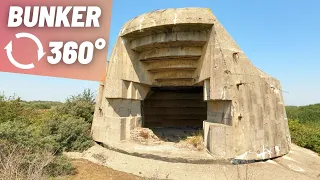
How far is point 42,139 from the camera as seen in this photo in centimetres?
958

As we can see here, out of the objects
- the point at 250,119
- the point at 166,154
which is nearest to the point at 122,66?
the point at 166,154

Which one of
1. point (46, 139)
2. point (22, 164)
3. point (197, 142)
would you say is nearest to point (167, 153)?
point (197, 142)

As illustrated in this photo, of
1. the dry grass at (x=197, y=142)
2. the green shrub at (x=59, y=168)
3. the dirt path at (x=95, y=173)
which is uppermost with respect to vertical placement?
the dry grass at (x=197, y=142)

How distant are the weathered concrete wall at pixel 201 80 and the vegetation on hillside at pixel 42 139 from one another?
4.92ft

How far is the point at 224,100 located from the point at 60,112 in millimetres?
12594

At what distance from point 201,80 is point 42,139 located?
8.20 metres

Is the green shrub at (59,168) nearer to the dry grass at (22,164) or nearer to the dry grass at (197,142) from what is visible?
the dry grass at (22,164)

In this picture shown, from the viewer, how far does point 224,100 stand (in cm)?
1038

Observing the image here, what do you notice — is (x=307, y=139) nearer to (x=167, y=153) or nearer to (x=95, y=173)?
(x=167, y=153)

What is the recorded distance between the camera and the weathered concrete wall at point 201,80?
988cm

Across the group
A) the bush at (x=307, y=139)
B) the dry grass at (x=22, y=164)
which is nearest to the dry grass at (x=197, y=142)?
the dry grass at (x=22, y=164)

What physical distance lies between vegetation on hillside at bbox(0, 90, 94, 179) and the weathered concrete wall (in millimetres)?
1500

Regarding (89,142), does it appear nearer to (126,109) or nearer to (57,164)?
(126,109)

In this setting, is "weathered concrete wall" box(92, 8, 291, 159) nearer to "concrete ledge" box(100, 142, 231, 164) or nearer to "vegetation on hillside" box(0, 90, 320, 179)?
"concrete ledge" box(100, 142, 231, 164)
